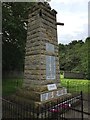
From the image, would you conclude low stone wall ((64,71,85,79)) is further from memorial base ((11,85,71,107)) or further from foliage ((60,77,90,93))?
memorial base ((11,85,71,107))

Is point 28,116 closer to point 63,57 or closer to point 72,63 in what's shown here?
point 72,63

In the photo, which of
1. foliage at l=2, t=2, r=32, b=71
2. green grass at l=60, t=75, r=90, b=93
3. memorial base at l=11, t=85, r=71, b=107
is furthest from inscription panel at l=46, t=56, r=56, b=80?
foliage at l=2, t=2, r=32, b=71

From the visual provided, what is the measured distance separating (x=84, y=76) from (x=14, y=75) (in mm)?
15514

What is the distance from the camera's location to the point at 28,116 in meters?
9.42

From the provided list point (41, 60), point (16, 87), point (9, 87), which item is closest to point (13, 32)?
point (16, 87)

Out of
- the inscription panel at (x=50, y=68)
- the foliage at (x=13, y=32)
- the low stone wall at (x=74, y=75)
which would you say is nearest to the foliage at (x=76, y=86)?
the foliage at (x=13, y=32)

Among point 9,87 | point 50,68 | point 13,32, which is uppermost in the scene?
point 13,32

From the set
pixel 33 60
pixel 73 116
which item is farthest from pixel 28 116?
pixel 33 60

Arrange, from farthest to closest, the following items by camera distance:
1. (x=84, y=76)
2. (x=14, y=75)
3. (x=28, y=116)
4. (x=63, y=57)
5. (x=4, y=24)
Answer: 1. (x=63, y=57)
2. (x=84, y=76)
3. (x=14, y=75)
4. (x=4, y=24)
5. (x=28, y=116)

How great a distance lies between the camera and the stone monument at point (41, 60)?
1120cm

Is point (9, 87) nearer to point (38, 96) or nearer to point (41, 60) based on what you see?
point (41, 60)

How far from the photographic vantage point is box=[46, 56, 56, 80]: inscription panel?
460 inches

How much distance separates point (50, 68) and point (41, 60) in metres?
0.93

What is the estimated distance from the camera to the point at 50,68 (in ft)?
39.2
